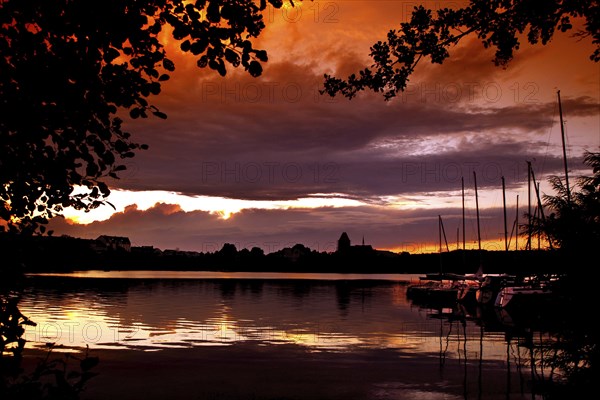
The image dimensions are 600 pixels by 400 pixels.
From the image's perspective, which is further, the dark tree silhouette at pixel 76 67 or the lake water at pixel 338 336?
the lake water at pixel 338 336

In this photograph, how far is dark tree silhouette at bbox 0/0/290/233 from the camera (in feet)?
20.6

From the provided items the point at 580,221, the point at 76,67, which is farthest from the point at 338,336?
the point at 76,67

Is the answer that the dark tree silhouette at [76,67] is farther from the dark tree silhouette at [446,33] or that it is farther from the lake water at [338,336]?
the lake water at [338,336]

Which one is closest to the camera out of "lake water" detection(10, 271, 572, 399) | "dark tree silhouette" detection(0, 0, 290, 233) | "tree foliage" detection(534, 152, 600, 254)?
"dark tree silhouette" detection(0, 0, 290, 233)

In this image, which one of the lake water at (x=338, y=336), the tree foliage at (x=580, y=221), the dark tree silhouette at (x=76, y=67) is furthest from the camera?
the lake water at (x=338, y=336)

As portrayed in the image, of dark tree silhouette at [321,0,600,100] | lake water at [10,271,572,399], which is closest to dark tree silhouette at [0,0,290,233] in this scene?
dark tree silhouette at [321,0,600,100]

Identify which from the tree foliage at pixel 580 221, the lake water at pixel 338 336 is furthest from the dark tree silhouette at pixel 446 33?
the lake water at pixel 338 336

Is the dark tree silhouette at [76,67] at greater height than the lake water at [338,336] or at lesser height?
greater

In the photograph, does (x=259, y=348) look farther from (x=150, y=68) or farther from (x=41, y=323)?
(x=150, y=68)

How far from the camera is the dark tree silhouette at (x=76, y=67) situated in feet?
20.6

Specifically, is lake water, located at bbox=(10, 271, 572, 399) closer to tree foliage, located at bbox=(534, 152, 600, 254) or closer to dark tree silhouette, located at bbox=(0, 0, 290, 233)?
tree foliage, located at bbox=(534, 152, 600, 254)

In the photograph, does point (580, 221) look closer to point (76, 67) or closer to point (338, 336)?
point (76, 67)

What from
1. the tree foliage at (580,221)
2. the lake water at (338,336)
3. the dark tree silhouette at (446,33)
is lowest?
the lake water at (338,336)

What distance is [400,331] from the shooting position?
1709 inches
